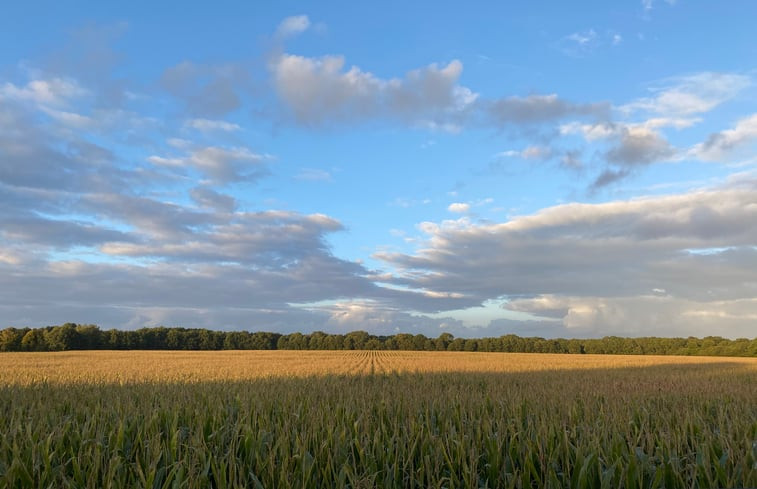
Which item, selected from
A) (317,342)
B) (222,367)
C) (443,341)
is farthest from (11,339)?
(443,341)

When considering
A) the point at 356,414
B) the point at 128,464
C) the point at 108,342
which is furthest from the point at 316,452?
the point at 108,342

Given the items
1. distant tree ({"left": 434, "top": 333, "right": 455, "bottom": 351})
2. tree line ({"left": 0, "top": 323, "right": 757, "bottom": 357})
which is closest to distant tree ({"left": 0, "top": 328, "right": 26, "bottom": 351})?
tree line ({"left": 0, "top": 323, "right": 757, "bottom": 357})

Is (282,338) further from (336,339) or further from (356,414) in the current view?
(356,414)

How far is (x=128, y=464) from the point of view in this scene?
5746mm

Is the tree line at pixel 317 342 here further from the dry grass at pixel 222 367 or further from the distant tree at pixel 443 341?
the dry grass at pixel 222 367

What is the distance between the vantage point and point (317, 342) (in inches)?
4493

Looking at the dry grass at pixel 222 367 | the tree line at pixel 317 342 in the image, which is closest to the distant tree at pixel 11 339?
the tree line at pixel 317 342

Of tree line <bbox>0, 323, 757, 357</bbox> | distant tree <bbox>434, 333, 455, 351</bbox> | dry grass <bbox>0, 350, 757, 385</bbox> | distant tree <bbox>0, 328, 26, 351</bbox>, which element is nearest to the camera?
dry grass <bbox>0, 350, 757, 385</bbox>

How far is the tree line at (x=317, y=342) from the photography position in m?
88.2

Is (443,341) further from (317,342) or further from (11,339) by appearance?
(11,339)

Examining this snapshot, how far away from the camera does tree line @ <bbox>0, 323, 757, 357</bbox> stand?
289 feet

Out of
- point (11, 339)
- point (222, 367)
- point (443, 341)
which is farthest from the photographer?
point (443, 341)

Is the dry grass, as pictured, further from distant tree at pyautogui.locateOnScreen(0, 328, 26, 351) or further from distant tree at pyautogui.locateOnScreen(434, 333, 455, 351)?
distant tree at pyautogui.locateOnScreen(434, 333, 455, 351)

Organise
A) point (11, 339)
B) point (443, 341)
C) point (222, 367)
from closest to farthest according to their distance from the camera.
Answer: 1. point (222, 367)
2. point (11, 339)
3. point (443, 341)
